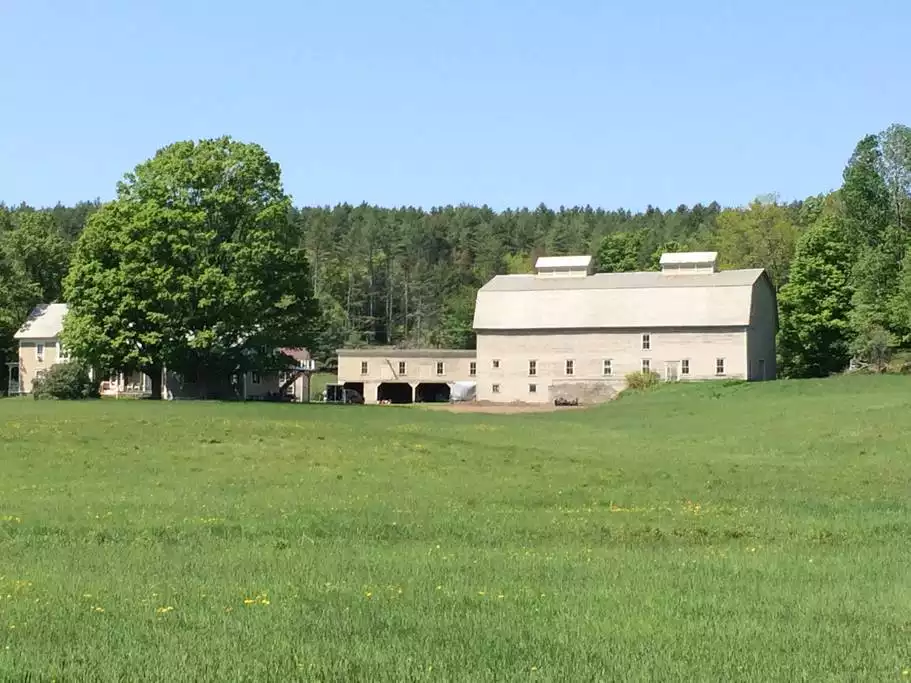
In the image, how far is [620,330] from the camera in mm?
82312

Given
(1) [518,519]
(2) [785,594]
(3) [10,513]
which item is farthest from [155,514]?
(2) [785,594]

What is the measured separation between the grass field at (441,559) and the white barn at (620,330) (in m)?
44.9

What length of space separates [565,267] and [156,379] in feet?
115

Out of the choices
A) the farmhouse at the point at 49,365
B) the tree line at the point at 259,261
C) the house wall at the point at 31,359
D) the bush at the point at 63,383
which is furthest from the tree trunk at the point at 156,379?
the house wall at the point at 31,359

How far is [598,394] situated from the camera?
268 ft

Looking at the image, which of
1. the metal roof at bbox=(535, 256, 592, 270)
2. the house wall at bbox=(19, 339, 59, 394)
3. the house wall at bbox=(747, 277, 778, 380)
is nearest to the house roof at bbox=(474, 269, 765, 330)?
the house wall at bbox=(747, 277, 778, 380)

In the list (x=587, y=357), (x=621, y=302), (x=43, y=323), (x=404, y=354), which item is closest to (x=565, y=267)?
(x=621, y=302)

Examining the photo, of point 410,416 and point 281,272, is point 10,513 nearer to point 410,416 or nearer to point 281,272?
point 410,416

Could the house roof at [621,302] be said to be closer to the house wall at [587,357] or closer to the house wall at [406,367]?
the house wall at [587,357]

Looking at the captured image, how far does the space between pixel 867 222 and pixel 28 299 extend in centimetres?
7210

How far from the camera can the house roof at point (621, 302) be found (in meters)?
80.6

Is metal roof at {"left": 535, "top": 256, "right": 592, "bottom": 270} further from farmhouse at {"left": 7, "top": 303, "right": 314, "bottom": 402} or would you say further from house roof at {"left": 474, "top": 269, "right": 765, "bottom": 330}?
farmhouse at {"left": 7, "top": 303, "right": 314, "bottom": 402}

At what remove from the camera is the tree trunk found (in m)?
70.5

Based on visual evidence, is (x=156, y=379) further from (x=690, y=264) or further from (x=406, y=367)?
(x=690, y=264)
